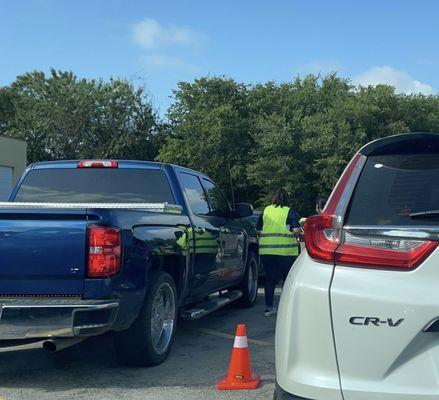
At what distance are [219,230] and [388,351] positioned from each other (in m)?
4.98

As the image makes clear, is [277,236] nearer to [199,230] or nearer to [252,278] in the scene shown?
[252,278]

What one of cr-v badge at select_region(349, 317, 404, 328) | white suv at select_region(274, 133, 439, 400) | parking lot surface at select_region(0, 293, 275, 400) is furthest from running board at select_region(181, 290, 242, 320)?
cr-v badge at select_region(349, 317, 404, 328)

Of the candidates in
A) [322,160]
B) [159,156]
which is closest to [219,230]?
[322,160]

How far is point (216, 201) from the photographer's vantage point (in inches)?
315

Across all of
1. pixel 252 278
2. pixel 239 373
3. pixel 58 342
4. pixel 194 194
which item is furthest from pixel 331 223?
pixel 252 278

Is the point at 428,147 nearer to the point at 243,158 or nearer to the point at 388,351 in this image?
the point at 388,351

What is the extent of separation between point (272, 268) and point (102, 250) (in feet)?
13.7

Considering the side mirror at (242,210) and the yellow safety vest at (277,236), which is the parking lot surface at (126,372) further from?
the side mirror at (242,210)

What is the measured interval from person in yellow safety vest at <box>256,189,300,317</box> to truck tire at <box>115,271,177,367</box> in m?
2.71

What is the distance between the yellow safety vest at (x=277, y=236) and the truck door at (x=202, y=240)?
103 cm

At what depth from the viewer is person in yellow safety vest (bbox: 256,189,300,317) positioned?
323 inches

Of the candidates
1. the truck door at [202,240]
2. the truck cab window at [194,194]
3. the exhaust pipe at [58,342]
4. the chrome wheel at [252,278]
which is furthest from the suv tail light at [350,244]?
the chrome wheel at [252,278]

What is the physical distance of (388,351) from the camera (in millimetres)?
2375

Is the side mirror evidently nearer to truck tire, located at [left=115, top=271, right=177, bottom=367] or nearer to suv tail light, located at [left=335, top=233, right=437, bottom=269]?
truck tire, located at [left=115, top=271, right=177, bottom=367]
